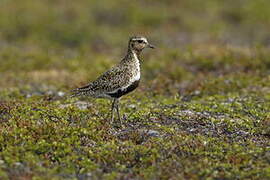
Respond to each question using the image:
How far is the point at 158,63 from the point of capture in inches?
925

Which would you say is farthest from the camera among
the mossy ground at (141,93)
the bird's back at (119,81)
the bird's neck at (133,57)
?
the bird's neck at (133,57)

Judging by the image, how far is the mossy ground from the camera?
11.1m

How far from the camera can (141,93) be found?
1847cm

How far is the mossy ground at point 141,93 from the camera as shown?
1106cm

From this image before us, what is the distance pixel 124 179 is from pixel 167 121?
146 inches

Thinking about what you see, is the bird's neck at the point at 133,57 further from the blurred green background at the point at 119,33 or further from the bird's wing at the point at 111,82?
the blurred green background at the point at 119,33

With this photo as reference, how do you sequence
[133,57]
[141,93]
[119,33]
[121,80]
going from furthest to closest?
[119,33] < [141,93] < [133,57] < [121,80]

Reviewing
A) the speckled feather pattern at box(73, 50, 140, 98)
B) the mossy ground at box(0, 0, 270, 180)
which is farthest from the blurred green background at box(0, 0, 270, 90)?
the speckled feather pattern at box(73, 50, 140, 98)

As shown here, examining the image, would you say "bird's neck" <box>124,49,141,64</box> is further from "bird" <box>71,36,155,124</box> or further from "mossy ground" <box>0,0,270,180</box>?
"mossy ground" <box>0,0,270,180</box>

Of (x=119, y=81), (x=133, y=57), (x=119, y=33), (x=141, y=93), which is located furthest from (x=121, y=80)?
(x=119, y=33)

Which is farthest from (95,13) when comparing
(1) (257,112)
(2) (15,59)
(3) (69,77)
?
(1) (257,112)

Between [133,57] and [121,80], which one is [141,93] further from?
[121,80]

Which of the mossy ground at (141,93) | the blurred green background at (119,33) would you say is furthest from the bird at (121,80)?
the blurred green background at (119,33)

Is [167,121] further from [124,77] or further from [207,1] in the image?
[207,1]
